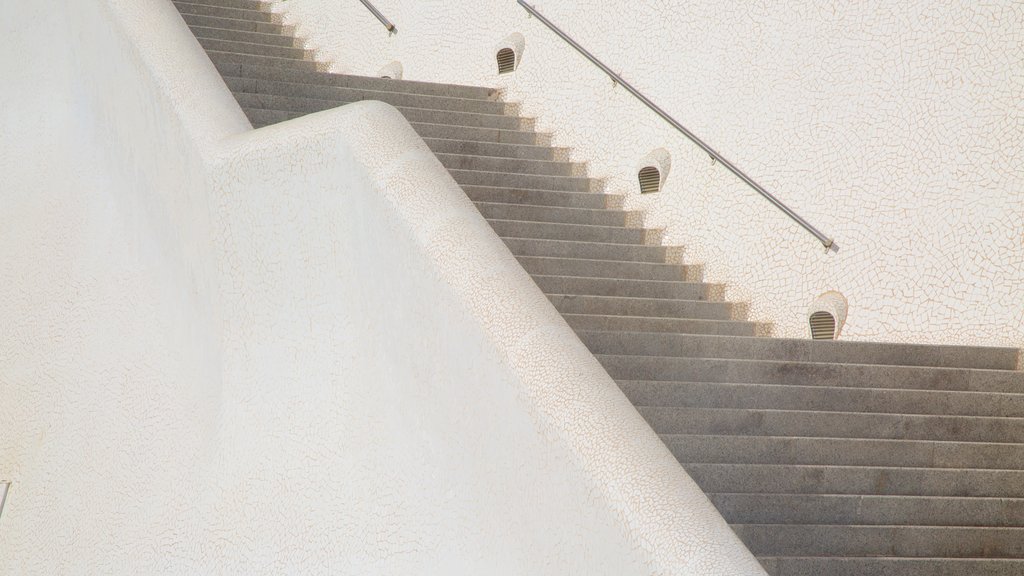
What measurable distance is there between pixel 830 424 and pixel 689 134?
8.17 feet

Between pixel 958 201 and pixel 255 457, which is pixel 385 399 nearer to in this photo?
pixel 255 457

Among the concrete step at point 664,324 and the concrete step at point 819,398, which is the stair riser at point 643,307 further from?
the concrete step at point 819,398

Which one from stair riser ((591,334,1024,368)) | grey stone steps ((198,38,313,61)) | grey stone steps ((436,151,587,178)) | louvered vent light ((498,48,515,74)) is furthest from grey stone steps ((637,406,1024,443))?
grey stone steps ((198,38,313,61))

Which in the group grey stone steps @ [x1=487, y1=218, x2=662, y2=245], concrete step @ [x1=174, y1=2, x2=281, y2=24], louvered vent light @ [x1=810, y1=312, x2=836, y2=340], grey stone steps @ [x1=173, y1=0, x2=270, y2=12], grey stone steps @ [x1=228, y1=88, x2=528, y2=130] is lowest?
louvered vent light @ [x1=810, y1=312, x2=836, y2=340]

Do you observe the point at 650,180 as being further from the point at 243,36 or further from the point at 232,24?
the point at 232,24

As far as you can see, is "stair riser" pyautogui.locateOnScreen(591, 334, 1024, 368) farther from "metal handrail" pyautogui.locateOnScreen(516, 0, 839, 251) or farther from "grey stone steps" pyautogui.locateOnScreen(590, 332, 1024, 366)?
"metal handrail" pyautogui.locateOnScreen(516, 0, 839, 251)

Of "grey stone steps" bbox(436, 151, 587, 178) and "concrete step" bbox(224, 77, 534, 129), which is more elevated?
"concrete step" bbox(224, 77, 534, 129)

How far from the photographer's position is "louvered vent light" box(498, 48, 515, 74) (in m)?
7.39

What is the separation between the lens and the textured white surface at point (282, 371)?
2312mm

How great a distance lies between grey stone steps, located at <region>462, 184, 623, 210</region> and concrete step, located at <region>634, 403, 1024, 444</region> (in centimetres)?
195

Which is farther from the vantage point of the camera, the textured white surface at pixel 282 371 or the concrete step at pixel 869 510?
the concrete step at pixel 869 510

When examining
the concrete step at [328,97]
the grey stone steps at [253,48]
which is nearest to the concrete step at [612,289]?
the concrete step at [328,97]

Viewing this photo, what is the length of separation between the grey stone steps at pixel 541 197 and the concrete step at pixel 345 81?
129cm

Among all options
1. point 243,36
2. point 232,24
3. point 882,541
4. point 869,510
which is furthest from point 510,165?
point 882,541
